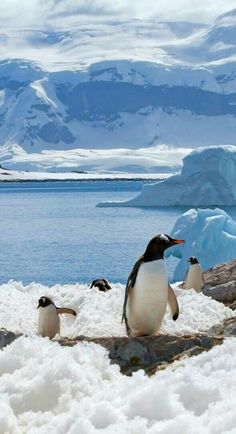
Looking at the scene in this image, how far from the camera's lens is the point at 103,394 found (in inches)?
161

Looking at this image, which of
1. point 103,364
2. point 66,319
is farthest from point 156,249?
point 103,364

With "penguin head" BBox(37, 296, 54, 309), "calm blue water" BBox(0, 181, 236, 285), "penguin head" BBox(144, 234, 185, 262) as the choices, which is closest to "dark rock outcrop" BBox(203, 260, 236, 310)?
"penguin head" BBox(37, 296, 54, 309)

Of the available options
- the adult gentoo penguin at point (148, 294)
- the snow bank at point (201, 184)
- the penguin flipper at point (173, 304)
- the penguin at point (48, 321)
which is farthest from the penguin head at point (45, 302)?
the snow bank at point (201, 184)

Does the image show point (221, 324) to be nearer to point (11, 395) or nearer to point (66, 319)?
point (66, 319)

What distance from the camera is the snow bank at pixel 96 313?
7.25 m

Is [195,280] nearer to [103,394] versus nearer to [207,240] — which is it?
[103,394]

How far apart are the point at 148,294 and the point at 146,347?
840mm

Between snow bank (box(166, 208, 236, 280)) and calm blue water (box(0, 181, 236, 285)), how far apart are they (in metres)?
2.44

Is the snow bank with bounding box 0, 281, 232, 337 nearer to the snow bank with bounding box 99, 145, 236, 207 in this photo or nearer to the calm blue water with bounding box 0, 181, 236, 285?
the calm blue water with bounding box 0, 181, 236, 285

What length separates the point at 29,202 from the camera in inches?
3282

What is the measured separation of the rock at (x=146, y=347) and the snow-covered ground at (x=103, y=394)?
3.69ft

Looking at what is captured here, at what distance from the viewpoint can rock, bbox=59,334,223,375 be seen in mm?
6105

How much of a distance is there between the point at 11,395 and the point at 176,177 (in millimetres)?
51180

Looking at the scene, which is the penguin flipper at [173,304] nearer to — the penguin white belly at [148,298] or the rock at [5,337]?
the penguin white belly at [148,298]
